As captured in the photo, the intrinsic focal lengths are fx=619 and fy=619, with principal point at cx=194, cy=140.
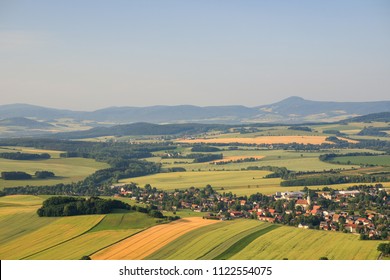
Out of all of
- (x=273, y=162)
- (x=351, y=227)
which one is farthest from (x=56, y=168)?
(x=351, y=227)

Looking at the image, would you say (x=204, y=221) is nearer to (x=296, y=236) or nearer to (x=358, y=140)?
(x=296, y=236)

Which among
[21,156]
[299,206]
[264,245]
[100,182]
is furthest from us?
[21,156]

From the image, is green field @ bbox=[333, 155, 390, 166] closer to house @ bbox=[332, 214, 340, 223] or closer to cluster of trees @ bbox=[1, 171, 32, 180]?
house @ bbox=[332, 214, 340, 223]

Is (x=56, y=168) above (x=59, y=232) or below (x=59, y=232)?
above

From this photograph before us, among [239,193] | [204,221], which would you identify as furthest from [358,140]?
[204,221]

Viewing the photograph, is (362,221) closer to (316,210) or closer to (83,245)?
(316,210)

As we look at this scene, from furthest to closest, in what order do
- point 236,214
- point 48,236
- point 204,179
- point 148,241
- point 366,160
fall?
Result: point 366,160, point 204,179, point 236,214, point 48,236, point 148,241


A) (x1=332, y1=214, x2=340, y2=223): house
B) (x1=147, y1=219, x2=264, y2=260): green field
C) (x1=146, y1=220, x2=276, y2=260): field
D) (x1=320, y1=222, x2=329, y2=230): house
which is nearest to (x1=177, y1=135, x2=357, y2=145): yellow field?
(x1=332, y1=214, x2=340, y2=223): house

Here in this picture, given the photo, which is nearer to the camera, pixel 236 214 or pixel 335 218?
pixel 335 218
